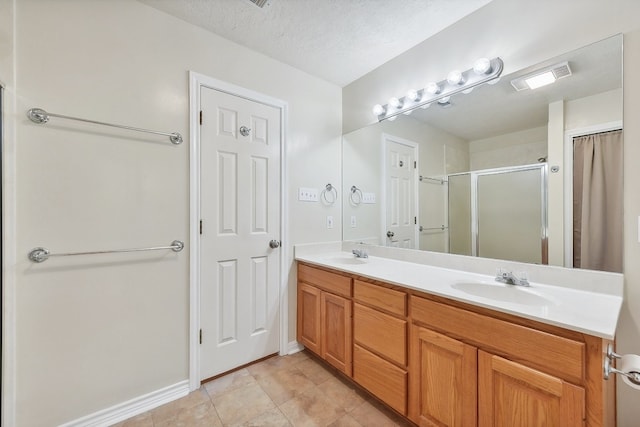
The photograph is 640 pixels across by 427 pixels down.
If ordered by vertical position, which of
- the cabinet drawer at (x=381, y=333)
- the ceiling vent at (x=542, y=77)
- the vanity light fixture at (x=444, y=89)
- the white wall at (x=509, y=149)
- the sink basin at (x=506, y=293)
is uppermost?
the vanity light fixture at (x=444, y=89)

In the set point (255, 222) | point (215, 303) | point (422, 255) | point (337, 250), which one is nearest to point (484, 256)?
point (422, 255)

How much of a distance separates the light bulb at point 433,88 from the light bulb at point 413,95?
9cm

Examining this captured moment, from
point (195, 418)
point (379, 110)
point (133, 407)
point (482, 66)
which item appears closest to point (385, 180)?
point (379, 110)

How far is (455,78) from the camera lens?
1.65m

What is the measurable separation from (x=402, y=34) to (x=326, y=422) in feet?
8.17

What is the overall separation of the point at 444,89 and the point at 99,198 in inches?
86.6

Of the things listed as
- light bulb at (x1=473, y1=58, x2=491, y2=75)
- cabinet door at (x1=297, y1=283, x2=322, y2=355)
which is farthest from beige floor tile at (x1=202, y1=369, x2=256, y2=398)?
light bulb at (x1=473, y1=58, x2=491, y2=75)

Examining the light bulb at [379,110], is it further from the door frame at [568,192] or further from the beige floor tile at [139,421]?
the beige floor tile at [139,421]

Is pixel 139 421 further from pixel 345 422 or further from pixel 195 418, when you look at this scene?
pixel 345 422

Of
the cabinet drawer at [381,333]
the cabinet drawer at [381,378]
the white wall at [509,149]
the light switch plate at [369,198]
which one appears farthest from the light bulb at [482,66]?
the cabinet drawer at [381,378]

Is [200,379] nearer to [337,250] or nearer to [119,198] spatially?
[119,198]

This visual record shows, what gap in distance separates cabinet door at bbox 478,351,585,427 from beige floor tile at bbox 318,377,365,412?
0.76 metres

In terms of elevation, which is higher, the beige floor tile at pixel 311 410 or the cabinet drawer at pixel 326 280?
the cabinet drawer at pixel 326 280

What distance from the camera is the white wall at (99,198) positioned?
127 cm
